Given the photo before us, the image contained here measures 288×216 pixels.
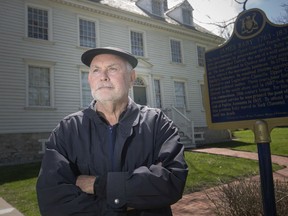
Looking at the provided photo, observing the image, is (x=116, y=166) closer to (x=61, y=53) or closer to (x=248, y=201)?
(x=248, y=201)

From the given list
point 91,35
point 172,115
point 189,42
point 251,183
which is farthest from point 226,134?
point 251,183

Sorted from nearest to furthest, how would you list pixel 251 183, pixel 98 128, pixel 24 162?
pixel 98 128 → pixel 251 183 → pixel 24 162

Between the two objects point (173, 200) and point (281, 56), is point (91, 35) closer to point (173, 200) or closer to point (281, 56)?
point (281, 56)

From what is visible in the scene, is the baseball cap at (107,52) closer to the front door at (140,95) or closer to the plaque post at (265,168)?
the plaque post at (265,168)

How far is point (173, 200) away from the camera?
2125 millimetres

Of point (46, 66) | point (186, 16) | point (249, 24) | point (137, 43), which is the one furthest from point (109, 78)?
point (186, 16)

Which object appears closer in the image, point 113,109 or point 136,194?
point 136,194

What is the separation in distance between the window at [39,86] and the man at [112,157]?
37.7 ft

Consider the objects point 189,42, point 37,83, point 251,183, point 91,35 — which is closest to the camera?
point 251,183

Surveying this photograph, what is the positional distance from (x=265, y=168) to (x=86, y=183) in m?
2.14

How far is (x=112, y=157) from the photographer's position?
7.40ft

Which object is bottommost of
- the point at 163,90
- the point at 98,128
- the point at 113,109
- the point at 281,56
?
the point at 98,128

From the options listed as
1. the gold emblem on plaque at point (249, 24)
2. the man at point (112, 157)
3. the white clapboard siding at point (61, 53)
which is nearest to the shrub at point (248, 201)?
the man at point (112, 157)

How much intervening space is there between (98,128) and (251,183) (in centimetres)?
281
